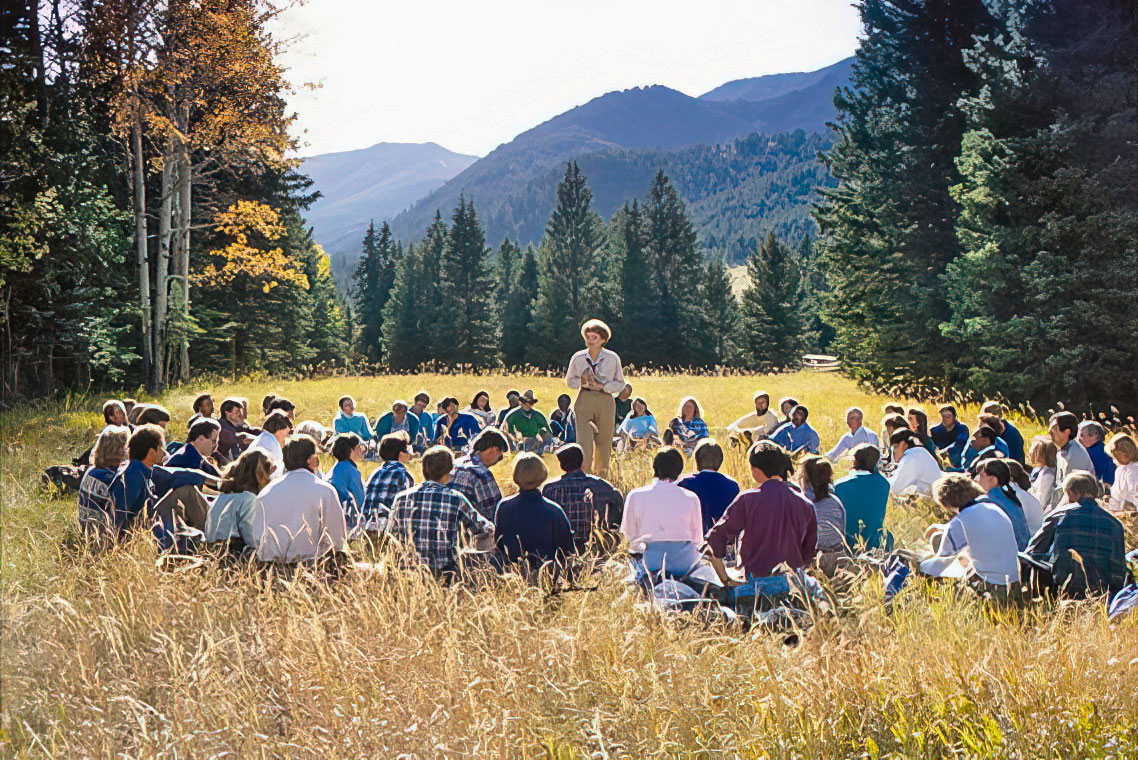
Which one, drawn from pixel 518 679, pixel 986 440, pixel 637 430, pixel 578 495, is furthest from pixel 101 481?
pixel 986 440

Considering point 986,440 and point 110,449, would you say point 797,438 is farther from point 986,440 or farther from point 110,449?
point 110,449

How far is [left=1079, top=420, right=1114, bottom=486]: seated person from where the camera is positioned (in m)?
8.27

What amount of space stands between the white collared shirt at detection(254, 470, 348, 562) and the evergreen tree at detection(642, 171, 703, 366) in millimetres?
44909

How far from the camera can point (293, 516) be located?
5512 millimetres

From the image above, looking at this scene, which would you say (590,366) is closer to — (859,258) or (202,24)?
(202,24)

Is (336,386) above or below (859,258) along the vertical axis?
below

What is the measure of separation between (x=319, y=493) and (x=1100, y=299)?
14664 mm

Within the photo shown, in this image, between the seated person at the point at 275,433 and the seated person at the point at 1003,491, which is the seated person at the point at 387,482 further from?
the seated person at the point at 1003,491

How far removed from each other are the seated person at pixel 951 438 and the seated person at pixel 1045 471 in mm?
1604

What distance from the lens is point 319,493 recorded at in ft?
18.3

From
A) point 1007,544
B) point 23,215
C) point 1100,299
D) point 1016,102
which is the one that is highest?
point 1016,102

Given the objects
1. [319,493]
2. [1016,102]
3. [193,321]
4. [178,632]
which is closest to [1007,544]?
[319,493]

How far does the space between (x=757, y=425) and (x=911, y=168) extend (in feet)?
42.2

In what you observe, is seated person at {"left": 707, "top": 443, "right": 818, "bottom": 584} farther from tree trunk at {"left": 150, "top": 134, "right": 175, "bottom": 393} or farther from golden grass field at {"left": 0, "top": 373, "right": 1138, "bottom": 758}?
tree trunk at {"left": 150, "top": 134, "right": 175, "bottom": 393}
